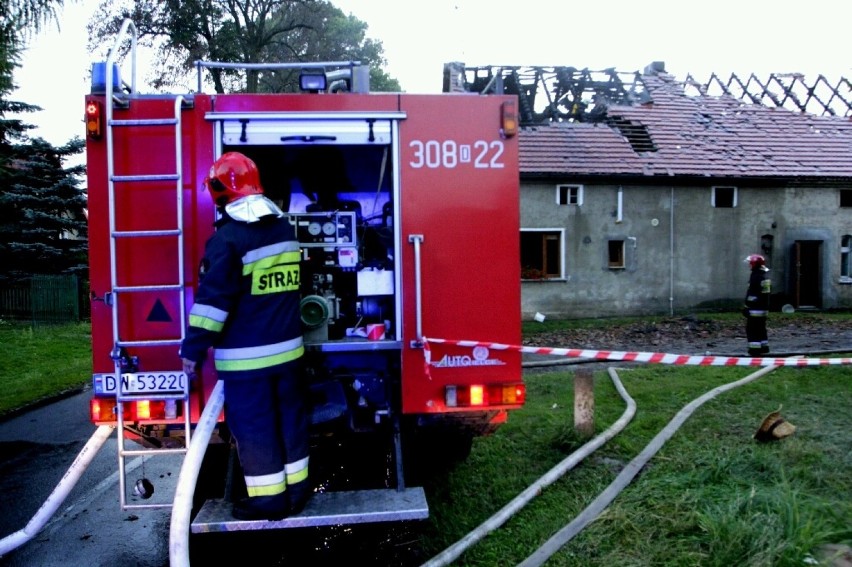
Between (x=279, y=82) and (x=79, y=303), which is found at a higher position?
(x=279, y=82)

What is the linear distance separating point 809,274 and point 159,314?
21.5m

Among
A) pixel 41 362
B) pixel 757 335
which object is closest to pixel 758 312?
pixel 757 335

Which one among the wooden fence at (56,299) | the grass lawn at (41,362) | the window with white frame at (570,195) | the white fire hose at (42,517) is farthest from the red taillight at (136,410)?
the wooden fence at (56,299)

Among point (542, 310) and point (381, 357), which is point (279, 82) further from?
point (381, 357)

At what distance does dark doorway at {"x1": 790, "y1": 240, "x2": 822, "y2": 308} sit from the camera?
814 inches

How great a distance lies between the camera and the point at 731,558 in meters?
3.45

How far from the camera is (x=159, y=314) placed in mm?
3902

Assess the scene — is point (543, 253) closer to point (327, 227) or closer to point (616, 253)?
point (616, 253)

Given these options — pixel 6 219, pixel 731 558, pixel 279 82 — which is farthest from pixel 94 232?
pixel 279 82

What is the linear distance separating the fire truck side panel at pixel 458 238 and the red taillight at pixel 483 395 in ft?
0.14

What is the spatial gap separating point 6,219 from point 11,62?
17.1m

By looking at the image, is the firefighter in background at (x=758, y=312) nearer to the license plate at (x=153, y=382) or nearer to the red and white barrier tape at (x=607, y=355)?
the red and white barrier tape at (x=607, y=355)

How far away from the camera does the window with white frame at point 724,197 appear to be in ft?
65.5

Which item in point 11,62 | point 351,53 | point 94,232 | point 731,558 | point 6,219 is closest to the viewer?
point 731,558
